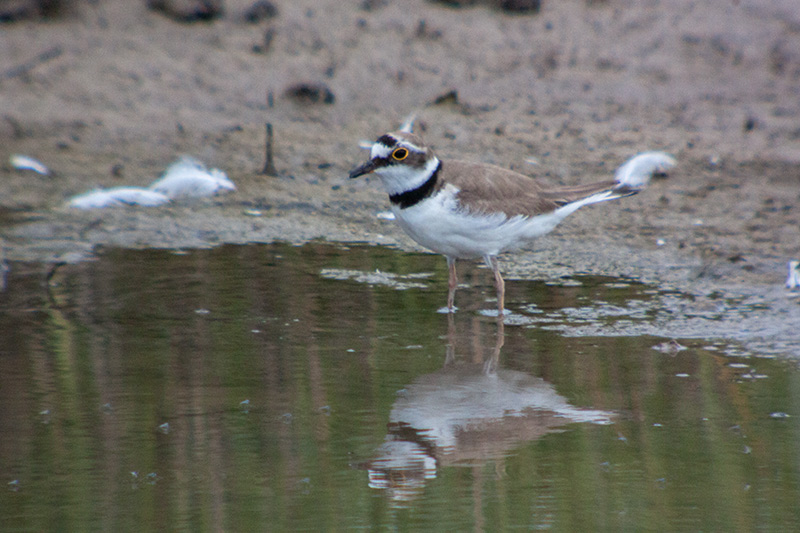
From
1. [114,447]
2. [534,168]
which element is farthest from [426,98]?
[114,447]

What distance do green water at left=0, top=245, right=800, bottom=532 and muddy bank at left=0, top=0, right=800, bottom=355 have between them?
125 centimetres

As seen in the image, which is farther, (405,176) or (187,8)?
(187,8)

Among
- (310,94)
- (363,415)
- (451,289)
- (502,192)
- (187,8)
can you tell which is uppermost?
(187,8)

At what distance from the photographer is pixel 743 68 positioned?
32.8 feet

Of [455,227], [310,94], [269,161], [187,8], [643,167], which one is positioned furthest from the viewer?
[187,8]

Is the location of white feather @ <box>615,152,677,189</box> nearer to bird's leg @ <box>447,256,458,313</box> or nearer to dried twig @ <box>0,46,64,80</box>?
bird's leg @ <box>447,256,458,313</box>

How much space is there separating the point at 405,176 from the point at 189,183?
2.79 metres

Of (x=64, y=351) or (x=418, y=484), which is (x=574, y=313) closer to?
(x=418, y=484)

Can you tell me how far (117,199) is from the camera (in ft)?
25.3

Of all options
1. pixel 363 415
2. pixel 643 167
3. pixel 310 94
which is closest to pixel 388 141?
pixel 363 415

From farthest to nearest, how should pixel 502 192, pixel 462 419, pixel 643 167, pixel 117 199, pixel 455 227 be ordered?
pixel 643 167 < pixel 117 199 < pixel 502 192 < pixel 455 227 < pixel 462 419

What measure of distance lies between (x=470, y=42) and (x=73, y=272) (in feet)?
18.2

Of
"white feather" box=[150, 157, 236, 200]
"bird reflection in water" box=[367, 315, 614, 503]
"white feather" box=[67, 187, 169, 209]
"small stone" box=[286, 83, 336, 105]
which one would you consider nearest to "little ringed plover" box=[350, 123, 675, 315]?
"bird reflection in water" box=[367, 315, 614, 503]

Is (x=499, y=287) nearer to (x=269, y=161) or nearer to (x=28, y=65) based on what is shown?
(x=269, y=161)
